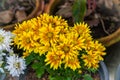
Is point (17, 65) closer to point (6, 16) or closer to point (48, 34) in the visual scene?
point (48, 34)

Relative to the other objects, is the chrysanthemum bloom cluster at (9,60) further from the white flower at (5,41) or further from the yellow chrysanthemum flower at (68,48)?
the yellow chrysanthemum flower at (68,48)

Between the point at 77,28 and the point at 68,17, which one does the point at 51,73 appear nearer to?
the point at 77,28

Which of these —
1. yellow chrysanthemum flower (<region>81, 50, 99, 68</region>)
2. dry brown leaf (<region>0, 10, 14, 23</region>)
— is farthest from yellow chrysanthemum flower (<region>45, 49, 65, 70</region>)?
dry brown leaf (<region>0, 10, 14, 23</region>)

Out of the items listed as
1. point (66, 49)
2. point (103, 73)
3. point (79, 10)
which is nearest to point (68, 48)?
point (66, 49)

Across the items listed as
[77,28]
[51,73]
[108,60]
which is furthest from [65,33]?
[108,60]

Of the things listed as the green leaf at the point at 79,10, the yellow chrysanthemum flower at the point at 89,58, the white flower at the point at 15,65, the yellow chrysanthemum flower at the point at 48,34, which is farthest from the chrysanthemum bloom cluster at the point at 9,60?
the green leaf at the point at 79,10
